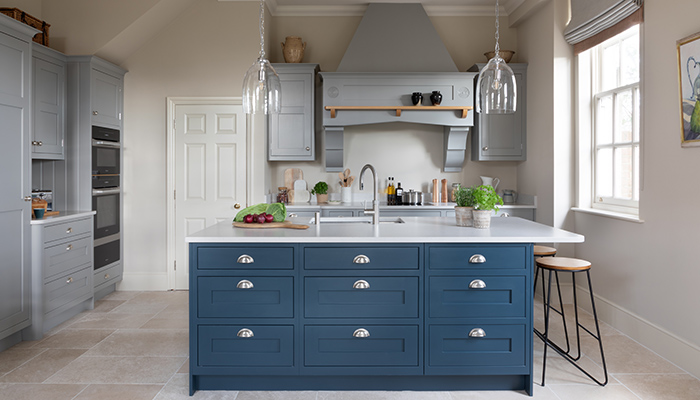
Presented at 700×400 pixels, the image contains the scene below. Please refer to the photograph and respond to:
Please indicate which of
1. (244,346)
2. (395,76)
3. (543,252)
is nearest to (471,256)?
(543,252)

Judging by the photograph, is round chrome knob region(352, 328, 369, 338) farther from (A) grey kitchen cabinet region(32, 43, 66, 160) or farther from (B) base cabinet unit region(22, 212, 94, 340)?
(A) grey kitchen cabinet region(32, 43, 66, 160)

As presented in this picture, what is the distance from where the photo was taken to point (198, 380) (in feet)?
9.08

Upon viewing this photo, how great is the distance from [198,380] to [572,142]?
3837 mm

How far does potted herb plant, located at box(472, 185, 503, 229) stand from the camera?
9.87 feet

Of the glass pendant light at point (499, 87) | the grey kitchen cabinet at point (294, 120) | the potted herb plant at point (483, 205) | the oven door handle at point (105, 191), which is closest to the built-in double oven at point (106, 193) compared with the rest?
the oven door handle at point (105, 191)

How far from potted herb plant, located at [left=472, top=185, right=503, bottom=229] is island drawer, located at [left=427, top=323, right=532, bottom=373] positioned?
65 cm

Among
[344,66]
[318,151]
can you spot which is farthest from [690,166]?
[318,151]

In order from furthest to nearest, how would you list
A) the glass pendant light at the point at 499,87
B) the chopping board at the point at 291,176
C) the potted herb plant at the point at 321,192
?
the chopping board at the point at 291,176
the potted herb plant at the point at 321,192
the glass pendant light at the point at 499,87

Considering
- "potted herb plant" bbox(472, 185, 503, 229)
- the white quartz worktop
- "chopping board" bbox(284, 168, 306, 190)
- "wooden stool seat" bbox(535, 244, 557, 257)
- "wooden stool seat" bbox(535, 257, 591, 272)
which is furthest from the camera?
"chopping board" bbox(284, 168, 306, 190)

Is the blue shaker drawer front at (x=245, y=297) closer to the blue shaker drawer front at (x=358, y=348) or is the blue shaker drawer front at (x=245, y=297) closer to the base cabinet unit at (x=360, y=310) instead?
the base cabinet unit at (x=360, y=310)

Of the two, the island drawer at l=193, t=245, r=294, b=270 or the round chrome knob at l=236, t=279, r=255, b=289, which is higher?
the island drawer at l=193, t=245, r=294, b=270

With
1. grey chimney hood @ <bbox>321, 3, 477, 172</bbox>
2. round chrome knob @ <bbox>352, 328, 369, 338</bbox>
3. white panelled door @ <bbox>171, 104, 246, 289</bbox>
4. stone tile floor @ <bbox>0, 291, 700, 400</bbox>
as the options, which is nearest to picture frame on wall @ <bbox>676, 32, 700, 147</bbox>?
stone tile floor @ <bbox>0, 291, 700, 400</bbox>

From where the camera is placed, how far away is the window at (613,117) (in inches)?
150

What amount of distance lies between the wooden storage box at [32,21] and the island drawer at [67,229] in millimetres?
1592
